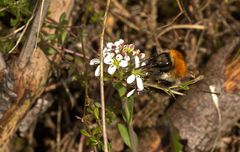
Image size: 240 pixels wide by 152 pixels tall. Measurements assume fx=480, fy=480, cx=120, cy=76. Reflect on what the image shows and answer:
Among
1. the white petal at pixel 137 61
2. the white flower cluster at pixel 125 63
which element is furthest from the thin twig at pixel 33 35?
the white petal at pixel 137 61

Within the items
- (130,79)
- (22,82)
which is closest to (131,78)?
(130,79)

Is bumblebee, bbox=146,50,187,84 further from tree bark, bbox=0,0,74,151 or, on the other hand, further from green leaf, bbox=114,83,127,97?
tree bark, bbox=0,0,74,151

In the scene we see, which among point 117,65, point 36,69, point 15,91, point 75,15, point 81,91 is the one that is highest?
point 75,15

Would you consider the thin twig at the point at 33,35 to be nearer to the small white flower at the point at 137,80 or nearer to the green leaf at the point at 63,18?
the green leaf at the point at 63,18

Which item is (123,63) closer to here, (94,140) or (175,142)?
(94,140)

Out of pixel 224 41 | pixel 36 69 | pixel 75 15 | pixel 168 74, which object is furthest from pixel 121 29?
pixel 168 74

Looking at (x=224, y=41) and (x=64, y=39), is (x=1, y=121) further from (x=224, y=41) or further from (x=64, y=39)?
(x=224, y=41)

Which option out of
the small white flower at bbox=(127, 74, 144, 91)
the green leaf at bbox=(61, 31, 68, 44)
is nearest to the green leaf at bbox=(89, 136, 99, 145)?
the small white flower at bbox=(127, 74, 144, 91)
